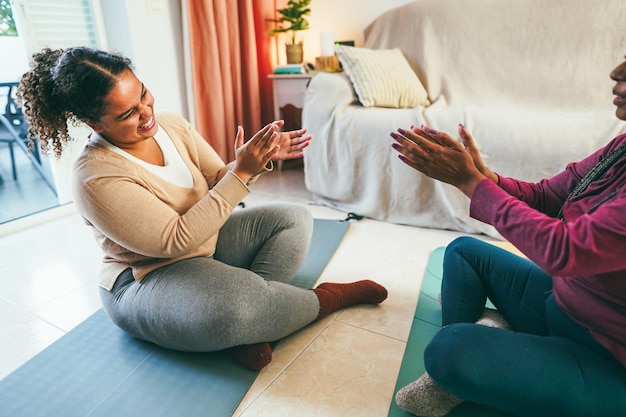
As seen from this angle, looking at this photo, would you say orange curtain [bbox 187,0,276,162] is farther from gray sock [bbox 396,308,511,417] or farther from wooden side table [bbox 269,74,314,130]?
gray sock [bbox 396,308,511,417]

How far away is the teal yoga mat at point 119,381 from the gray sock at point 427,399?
1.29ft

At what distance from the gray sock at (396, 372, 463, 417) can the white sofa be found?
106 cm

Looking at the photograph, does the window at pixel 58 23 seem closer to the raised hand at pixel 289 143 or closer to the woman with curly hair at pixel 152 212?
the woman with curly hair at pixel 152 212

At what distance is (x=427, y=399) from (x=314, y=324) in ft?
1.46

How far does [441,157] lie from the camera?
833mm

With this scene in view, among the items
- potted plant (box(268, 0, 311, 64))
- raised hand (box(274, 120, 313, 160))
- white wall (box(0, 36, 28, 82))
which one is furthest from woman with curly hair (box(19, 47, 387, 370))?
potted plant (box(268, 0, 311, 64))

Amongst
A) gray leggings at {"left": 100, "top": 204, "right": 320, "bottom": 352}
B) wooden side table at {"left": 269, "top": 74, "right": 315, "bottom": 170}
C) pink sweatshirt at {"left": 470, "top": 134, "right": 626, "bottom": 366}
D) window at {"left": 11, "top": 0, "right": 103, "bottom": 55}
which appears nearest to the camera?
pink sweatshirt at {"left": 470, "top": 134, "right": 626, "bottom": 366}

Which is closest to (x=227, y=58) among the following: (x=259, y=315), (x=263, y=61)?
(x=263, y=61)

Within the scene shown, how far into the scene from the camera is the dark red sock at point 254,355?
1.06 m

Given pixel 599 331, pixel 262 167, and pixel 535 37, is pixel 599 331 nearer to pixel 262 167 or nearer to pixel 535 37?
pixel 262 167

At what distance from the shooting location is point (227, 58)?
7.88ft

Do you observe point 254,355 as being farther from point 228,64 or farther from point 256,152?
point 228,64

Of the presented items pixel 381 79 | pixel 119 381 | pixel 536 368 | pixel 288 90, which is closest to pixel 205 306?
pixel 119 381

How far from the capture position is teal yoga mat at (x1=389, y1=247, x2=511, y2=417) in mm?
928
